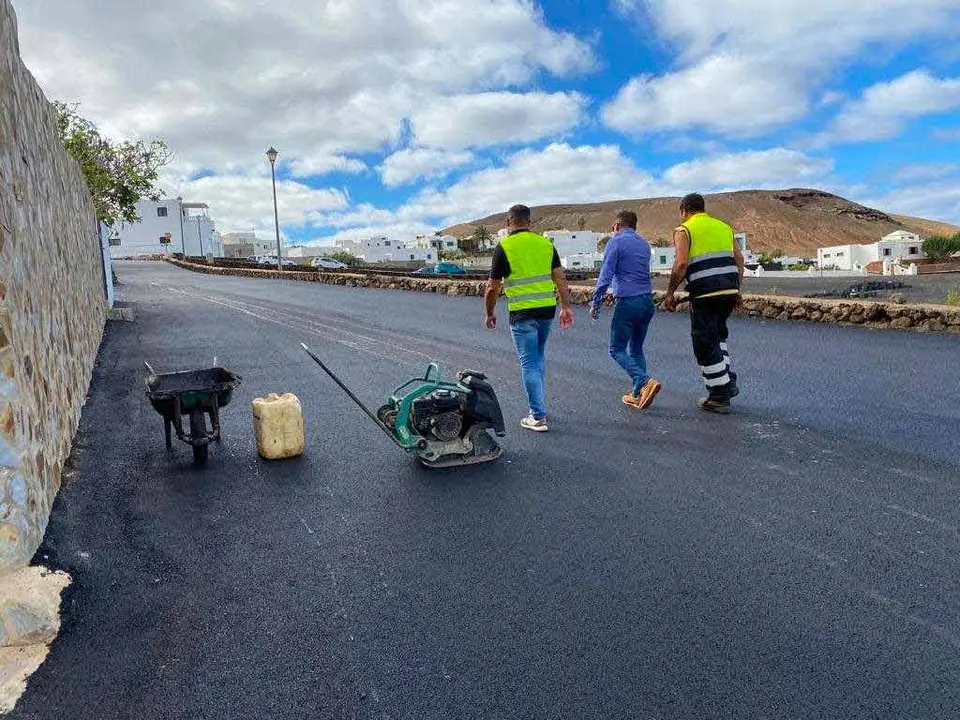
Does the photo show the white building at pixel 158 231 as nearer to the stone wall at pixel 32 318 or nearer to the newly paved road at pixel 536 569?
the stone wall at pixel 32 318

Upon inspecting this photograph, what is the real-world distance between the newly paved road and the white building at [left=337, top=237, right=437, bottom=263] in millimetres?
104985

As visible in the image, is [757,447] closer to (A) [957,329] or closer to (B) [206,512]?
(B) [206,512]

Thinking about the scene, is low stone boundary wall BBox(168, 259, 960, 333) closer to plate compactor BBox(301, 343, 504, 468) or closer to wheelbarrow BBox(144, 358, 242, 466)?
plate compactor BBox(301, 343, 504, 468)

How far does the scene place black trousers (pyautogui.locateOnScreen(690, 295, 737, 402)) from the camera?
6730 millimetres

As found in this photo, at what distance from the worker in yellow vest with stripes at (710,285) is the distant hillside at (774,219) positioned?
151 m

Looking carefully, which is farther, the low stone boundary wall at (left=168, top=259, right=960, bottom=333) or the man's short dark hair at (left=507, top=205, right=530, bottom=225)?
the low stone boundary wall at (left=168, top=259, right=960, bottom=333)

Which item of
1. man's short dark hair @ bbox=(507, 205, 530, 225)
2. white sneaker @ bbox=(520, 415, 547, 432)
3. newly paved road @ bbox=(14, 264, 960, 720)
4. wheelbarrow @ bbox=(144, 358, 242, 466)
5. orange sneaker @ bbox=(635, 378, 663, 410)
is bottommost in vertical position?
newly paved road @ bbox=(14, 264, 960, 720)

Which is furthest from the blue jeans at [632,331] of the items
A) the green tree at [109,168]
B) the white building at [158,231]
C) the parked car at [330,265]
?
the white building at [158,231]

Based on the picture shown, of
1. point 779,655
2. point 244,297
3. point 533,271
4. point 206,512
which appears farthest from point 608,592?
point 244,297

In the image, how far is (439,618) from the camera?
3.26m

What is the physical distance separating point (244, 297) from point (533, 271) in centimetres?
1759

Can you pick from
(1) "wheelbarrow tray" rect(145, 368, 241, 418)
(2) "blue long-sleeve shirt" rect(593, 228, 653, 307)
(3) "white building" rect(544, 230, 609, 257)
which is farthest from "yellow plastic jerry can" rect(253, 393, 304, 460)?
(3) "white building" rect(544, 230, 609, 257)

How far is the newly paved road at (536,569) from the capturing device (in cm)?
278

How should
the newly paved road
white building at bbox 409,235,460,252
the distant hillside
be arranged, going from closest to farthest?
the newly paved road → white building at bbox 409,235,460,252 → the distant hillside
